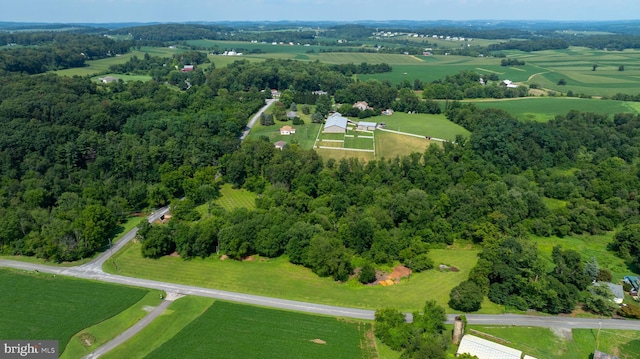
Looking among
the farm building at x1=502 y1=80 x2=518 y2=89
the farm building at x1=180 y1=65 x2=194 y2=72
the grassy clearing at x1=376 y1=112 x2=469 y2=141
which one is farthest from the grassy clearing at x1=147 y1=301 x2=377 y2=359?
the farm building at x1=180 y1=65 x2=194 y2=72

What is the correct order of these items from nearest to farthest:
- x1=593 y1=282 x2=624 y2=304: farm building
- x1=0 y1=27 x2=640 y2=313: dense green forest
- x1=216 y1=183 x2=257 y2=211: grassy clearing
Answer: x1=593 y1=282 x2=624 y2=304: farm building
x1=0 y1=27 x2=640 y2=313: dense green forest
x1=216 y1=183 x2=257 y2=211: grassy clearing

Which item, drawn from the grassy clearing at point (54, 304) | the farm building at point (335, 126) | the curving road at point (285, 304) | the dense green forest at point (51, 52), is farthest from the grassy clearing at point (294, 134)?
the dense green forest at point (51, 52)

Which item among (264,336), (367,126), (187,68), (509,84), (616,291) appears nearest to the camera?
(264,336)

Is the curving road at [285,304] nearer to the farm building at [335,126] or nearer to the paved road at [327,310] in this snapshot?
the paved road at [327,310]

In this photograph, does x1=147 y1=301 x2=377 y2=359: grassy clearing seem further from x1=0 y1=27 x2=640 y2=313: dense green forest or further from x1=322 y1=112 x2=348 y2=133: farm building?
x1=322 y1=112 x2=348 y2=133: farm building

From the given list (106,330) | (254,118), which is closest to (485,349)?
(106,330)

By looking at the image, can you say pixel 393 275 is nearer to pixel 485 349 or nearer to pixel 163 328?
pixel 485 349
